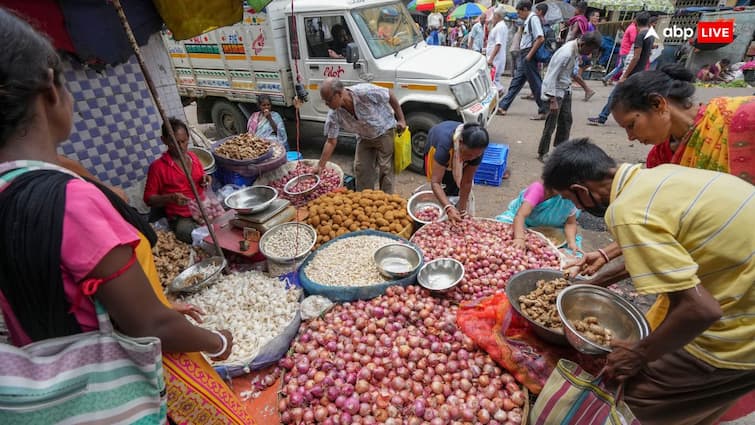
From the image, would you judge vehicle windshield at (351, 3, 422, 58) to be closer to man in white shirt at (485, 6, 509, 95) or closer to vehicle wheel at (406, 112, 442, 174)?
vehicle wheel at (406, 112, 442, 174)

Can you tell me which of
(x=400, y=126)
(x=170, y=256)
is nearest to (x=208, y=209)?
(x=170, y=256)

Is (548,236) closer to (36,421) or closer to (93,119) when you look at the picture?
(36,421)

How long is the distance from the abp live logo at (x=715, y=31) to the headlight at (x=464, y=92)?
38.1 ft

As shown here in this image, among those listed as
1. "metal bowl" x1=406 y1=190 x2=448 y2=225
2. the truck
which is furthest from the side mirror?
"metal bowl" x1=406 y1=190 x2=448 y2=225

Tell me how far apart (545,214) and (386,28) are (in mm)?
4530

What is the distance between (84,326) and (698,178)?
88.5 inches

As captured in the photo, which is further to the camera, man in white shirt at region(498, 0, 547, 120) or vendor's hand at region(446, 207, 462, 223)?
man in white shirt at region(498, 0, 547, 120)

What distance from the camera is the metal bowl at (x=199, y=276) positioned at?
2754mm

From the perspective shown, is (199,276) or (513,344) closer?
(513,344)

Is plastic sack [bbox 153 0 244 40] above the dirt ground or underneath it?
above

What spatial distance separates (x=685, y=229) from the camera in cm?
143

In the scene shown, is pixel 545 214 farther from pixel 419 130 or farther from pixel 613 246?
pixel 419 130

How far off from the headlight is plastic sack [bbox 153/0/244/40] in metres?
3.55

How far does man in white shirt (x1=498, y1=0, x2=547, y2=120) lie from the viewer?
26.1 feet
